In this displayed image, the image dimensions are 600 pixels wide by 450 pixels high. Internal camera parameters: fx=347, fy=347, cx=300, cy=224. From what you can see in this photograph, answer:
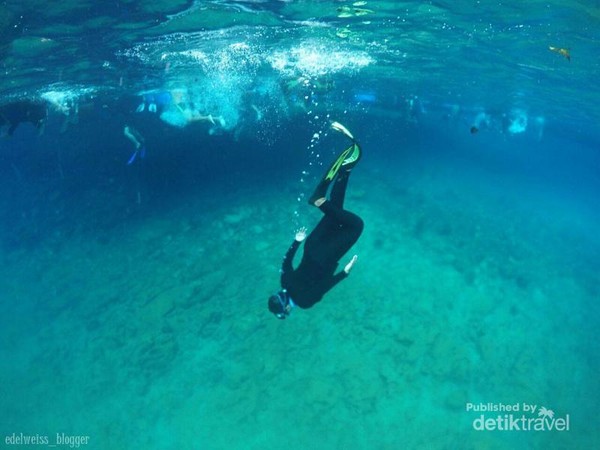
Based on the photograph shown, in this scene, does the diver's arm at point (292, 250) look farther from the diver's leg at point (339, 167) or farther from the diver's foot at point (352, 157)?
the diver's foot at point (352, 157)

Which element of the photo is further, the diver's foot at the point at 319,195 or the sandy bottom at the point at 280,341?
the sandy bottom at the point at 280,341

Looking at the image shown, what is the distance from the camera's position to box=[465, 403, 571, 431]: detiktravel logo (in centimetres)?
922

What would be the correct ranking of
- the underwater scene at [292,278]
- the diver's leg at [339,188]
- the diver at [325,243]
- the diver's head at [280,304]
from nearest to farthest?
1. the diver at [325,243]
2. the diver's leg at [339,188]
3. the diver's head at [280,304]
4. the underwater scene at [292,278]

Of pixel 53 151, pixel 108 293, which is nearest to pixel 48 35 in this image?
pixel 108 293

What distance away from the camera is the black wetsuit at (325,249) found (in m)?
5.55

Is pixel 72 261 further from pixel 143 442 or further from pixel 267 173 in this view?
pixel 267 173

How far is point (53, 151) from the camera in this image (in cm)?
3859

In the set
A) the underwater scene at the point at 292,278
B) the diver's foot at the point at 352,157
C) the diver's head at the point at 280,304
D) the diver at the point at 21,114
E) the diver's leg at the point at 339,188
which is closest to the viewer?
the diver's foot at the point at 352,157

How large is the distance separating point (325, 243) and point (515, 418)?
8.18 meters

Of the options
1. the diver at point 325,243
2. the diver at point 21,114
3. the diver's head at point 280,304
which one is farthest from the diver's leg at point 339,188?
the diver at point 21,114

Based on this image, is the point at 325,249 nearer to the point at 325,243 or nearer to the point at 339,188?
the point at 325,243

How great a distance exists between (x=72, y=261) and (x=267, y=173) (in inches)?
439

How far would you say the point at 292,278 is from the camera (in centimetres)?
595

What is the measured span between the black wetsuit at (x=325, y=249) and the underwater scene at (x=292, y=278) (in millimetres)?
38
